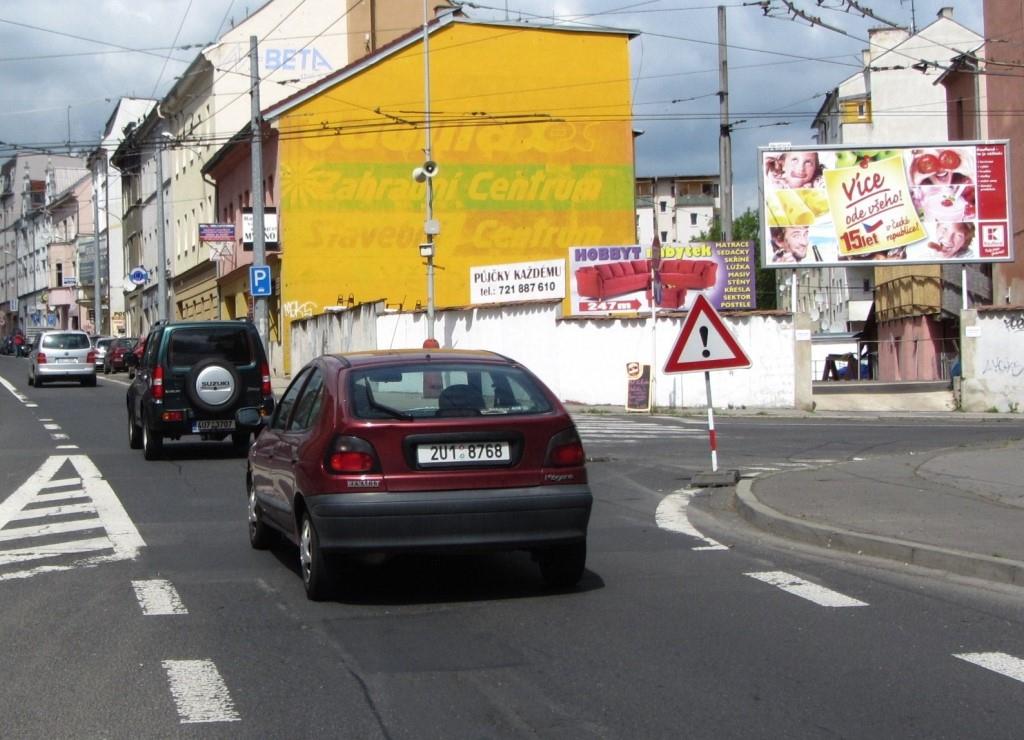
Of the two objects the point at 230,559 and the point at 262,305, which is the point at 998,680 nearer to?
the point at 230,559

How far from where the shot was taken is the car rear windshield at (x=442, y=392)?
8219 mm

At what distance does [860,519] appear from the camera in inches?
433

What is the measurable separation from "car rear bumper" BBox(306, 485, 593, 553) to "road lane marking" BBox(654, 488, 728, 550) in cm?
268

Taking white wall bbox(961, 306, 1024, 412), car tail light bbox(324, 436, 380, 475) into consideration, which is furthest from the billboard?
car tail light bbox(324, 436, 380, 475)

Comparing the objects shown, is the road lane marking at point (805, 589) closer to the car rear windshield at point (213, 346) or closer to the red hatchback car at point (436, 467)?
the red hatchback car at point (436, 467)

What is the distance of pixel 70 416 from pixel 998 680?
25.6 meters

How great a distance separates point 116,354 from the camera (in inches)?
2280

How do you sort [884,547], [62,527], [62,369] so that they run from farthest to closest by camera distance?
1. [62,369]
2. [62,527]
3. [884,547]

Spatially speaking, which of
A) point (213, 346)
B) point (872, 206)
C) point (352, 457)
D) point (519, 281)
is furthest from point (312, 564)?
point (519, 281)

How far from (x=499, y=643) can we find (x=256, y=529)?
12.8ft

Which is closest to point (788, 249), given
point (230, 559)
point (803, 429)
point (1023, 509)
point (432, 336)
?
point (432, 336)

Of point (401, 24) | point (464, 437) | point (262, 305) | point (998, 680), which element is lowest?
point (998, 680)

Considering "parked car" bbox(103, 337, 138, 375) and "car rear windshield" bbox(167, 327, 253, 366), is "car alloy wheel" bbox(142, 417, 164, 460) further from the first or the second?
"parked car" bbox(103, 337, 138, 375)

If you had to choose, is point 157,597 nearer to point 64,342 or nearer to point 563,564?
point 563,564
